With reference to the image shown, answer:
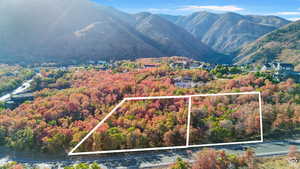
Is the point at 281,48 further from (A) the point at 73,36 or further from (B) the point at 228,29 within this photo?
(B) the point at 228,29

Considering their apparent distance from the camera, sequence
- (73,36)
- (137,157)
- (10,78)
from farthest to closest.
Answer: (73,36) → (10,78) → (137,157)

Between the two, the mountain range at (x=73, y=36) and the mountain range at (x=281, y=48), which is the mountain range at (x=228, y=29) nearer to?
the mountain range at (x=281, y=48)

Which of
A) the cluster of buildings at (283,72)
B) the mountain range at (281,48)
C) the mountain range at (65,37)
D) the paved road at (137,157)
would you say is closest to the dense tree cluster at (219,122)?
the paved road at (137,157)

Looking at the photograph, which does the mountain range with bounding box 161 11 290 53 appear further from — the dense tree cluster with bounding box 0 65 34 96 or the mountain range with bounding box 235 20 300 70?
the dense tree cluster with bounding box 0 65 34 96

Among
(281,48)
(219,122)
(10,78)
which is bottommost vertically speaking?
(219,122)

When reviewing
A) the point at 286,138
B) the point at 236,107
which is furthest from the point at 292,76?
the point at 236,107

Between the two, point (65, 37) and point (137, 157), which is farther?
point (65, 37)

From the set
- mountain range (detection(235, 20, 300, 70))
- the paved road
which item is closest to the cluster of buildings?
the paved road

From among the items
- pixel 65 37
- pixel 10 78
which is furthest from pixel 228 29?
pixel 10 78
